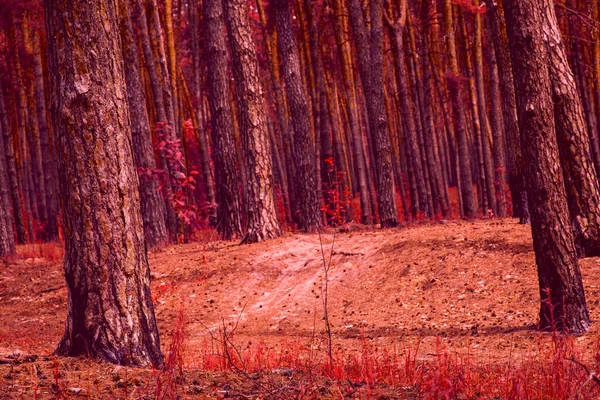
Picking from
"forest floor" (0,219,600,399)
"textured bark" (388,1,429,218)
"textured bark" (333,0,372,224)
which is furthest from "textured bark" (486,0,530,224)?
"textured bark" (333,0,372,224)

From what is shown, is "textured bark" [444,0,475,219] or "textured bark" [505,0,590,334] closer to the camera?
"textured bark" [505,0,590,334]

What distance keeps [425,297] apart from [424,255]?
1.38 m

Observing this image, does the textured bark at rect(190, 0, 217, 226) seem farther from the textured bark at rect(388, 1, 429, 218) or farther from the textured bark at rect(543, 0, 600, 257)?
the textured bark at rect(543, 0, 600, 257)

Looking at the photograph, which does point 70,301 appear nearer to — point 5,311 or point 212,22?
point 5,311

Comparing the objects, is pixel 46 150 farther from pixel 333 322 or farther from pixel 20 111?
pixel 333 322

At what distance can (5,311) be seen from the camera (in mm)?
9992

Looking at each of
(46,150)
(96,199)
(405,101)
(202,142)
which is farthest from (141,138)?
(96,199)

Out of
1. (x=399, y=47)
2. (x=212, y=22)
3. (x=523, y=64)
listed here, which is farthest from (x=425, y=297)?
(x=399, y=47)

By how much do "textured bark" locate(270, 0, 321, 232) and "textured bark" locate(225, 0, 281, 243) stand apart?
177 cm

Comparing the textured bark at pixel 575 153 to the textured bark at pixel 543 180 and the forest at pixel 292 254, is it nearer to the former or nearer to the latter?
the forest at pixel 292 254

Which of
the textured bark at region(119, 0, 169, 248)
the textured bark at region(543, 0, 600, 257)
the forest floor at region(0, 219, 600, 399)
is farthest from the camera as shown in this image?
the textured bark at region(119, 0, 169, 248)

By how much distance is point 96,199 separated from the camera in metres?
4.62

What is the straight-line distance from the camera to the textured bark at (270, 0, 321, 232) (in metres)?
14.1

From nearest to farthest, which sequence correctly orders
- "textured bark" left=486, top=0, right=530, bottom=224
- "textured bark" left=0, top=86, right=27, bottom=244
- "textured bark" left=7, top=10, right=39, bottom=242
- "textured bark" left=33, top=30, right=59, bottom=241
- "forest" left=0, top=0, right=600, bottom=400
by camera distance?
"forest" left=0, top=0, right=600, bottom=400, "textured bark" left=486, top=0, right=530, bottom=224, "textured bark" left=0, top=86, right=27, bottom=244, "textured bark" left=33, top=30, right=59, bottom=241, "textured bark" left=7, top=10, right=39, bottom=242
